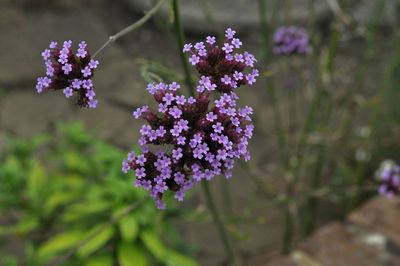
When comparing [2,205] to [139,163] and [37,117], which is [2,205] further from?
[139,163]

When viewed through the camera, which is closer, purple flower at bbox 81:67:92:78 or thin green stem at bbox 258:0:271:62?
purple flower at bbox 81:67:92:78

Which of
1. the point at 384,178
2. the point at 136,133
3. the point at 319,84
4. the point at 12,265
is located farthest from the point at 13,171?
the point at 384,178

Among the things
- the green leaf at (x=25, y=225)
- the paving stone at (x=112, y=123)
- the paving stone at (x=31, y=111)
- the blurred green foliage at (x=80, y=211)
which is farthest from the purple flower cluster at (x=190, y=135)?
the paving stone at (x=31, y=111)

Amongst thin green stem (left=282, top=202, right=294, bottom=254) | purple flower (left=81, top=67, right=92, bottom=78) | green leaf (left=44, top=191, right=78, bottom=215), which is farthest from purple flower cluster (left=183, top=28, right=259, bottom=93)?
green leaf (left=44, top=191, right=78, bottom=215)

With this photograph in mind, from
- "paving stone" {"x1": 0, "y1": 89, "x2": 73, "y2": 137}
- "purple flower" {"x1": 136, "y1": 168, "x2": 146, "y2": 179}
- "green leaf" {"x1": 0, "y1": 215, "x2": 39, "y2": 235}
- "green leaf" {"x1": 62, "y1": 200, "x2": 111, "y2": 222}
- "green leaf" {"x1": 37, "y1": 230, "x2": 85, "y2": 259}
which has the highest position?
"paving stone" {"x1": 0, "y1": 89, "x2": 73, "y2": 137}

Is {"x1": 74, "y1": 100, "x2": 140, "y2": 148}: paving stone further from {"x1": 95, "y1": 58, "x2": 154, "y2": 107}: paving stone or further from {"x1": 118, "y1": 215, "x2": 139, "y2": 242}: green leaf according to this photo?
{"x1": 118, "y1": 215, "x2": 139, "y2": 242}: green leaf

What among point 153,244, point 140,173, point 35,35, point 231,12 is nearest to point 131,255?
point 153,244

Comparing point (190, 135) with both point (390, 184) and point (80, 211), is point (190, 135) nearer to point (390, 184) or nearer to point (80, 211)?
point (390, 184)

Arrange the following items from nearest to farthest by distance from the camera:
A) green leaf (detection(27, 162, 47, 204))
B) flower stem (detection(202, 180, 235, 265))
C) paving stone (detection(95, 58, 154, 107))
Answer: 1. flower stem (detection(202, 180, 235, 265))
2. green leaf (detection(27, 162, 47, 204))
3. paving stone (detection(95, 58, 154, 107))
